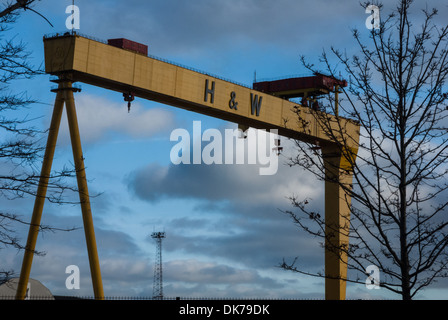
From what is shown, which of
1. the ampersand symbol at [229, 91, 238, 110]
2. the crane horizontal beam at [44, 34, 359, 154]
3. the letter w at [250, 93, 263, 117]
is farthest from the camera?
the letter w at [250, 93, 263, 117]

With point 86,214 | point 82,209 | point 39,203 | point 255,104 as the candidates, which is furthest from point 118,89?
point 255,104

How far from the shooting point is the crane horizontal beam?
2217 cm

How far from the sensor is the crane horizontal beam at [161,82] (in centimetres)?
2217

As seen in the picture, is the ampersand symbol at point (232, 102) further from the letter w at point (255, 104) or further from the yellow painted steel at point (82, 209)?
the yellow painted steel at point (82, 209)

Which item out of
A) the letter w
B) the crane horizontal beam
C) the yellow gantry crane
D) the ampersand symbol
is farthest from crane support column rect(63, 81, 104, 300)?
the letter w

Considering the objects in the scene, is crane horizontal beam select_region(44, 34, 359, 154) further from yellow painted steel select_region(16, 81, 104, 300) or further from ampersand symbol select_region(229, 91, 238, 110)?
yellow painted steel select_region(16, 81, 104, 300)

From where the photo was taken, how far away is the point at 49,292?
34.9 meters

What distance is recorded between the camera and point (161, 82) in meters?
24.6

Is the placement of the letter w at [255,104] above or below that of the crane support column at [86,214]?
above

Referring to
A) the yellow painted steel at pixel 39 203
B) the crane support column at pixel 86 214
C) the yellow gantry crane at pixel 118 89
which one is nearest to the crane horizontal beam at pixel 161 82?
the yellow gantry crane at pixel 118 89

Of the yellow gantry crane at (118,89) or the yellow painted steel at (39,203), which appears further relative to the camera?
the yellow painted steel at (39,203)

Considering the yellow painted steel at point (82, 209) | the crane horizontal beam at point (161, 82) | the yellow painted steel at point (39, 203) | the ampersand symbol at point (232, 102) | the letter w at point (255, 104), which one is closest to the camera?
the crane horizontal beam at point (161, 82)
